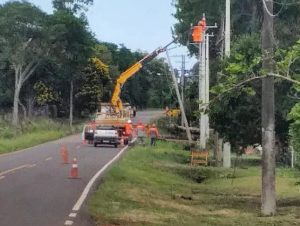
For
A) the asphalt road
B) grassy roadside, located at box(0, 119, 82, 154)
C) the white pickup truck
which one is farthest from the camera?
grassy roadside, located at box(0, 119, 82, 154)

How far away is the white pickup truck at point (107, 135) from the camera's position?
172ft

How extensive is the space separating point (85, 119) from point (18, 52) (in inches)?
986

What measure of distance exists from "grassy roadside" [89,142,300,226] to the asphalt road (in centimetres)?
71

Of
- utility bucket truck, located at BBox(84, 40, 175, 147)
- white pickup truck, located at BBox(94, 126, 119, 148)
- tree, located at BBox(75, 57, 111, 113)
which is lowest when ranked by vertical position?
white pickup truck, located at BBox(94, 126, 119, 148)

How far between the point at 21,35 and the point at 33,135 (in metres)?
11.8

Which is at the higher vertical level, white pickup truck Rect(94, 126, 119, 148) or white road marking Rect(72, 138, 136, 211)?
white pickup truck Rect(94, 126, 119, 148)

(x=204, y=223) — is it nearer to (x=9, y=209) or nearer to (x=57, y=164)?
(x=9, y=209)

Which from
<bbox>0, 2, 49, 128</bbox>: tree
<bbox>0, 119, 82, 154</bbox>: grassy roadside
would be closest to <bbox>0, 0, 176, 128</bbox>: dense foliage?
<bbox>0, 2, 49, 128</bbox>: tree

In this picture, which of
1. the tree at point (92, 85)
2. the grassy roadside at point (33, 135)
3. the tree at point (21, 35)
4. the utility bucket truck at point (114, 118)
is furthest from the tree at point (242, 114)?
the tree at point (92, 85)

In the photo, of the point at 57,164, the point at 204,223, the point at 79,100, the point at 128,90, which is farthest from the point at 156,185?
the point at 128,90

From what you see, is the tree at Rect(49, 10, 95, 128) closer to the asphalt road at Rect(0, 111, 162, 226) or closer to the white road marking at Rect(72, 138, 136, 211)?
the asphalt road at Rect(0, 111, 162, 226)

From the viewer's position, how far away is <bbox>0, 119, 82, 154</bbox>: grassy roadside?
173 ft

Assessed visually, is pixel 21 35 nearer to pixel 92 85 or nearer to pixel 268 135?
pixel 92 85

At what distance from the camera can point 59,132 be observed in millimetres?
73875
